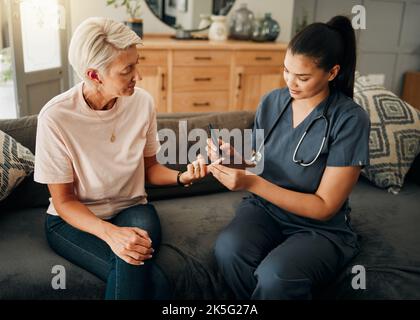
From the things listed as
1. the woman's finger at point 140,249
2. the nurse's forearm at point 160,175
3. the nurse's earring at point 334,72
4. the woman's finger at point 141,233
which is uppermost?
the nurse's earring at point 334,72

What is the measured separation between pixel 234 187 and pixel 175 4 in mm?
2855

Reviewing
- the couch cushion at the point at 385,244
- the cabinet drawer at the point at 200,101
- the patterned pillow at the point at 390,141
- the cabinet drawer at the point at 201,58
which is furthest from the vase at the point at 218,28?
the couch cushion at the point at 385,244

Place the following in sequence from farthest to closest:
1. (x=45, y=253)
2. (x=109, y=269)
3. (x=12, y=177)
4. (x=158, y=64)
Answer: (x=158, y=64)
(x=12, y=177)
(x=45, y=253)
(x=109, y=269)

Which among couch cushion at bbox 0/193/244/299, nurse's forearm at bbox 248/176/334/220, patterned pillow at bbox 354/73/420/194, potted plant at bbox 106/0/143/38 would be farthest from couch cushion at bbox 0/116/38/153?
potted plant at bbox 106/0/143/38

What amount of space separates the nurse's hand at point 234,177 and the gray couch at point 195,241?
281 mm

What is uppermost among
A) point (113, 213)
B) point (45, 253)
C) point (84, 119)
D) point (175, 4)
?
point (175, 4)

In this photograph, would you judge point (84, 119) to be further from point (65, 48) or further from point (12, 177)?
point (65, 48)

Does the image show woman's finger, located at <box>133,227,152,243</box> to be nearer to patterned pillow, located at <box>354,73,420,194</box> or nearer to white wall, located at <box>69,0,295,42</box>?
patterned pillow, located at <box>354,73,420,194</box>

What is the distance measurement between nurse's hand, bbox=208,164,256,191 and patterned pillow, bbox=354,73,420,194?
0.87 metres

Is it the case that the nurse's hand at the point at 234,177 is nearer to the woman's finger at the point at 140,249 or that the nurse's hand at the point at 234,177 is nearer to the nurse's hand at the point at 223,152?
the nurse's hand at the point at 223,152

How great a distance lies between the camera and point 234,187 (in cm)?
130

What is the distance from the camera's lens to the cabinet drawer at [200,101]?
3.49 m

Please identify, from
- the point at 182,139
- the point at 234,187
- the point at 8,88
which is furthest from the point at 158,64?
the point at 234,187

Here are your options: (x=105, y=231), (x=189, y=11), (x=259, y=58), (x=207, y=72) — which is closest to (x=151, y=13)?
(x=189, y=11)
